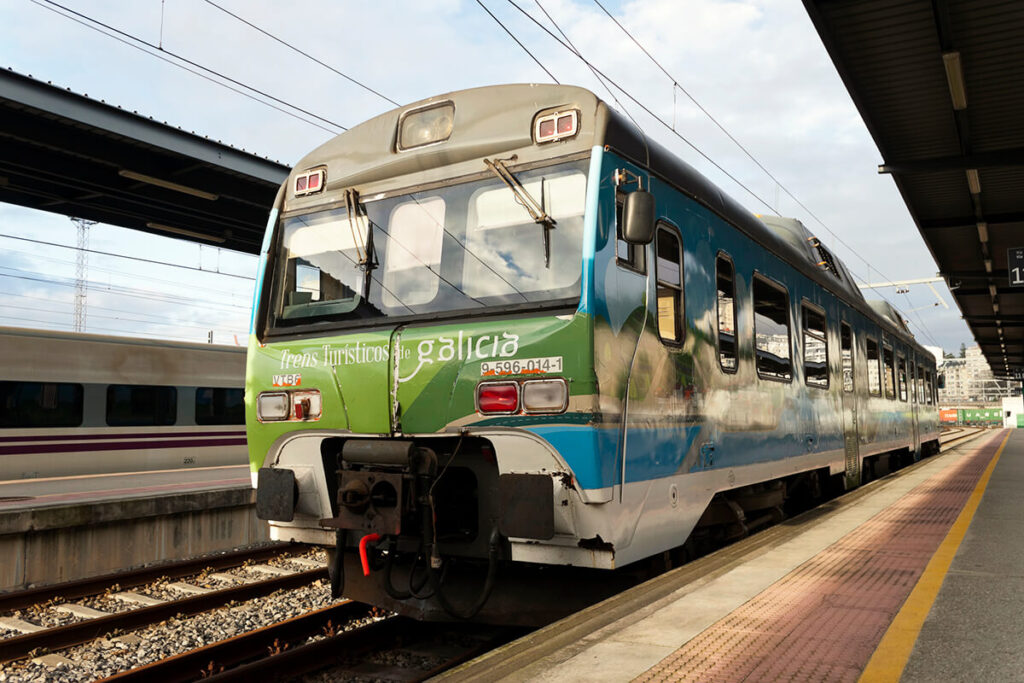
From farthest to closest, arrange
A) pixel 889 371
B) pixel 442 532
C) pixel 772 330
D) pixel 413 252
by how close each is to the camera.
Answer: pixel 889 371
pixel 772 330
pixel 413 252
pixel 442 532

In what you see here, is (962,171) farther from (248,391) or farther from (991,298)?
(991,298)

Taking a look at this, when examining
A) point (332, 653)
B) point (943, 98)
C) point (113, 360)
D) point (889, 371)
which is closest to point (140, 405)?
point (113, 360)

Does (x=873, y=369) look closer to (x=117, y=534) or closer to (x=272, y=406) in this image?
(x=272, y=406)

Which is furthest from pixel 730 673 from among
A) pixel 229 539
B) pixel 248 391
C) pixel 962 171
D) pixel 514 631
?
pixel 962 171

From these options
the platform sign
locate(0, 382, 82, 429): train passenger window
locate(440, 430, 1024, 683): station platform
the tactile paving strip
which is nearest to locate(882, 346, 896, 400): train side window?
the platform sign

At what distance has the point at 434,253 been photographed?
4.82 meters

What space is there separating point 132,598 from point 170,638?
5.63 feet

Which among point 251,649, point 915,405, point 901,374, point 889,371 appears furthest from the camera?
point 915,405

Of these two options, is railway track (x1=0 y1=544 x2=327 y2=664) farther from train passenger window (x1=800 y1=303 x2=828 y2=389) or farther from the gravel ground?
train passenger window (x1=800 y1=303 x2=828 y2=389)

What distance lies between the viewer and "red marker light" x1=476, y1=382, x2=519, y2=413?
167 inches

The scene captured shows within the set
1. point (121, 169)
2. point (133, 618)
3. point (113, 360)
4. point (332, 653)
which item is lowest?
point (133, 618)

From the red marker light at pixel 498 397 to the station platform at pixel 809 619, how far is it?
113cm

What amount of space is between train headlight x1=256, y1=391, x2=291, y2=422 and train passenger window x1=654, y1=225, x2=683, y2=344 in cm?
238

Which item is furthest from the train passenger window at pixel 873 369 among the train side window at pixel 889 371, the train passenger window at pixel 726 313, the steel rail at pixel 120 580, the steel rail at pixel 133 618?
the steel rail at pixel 120 580
